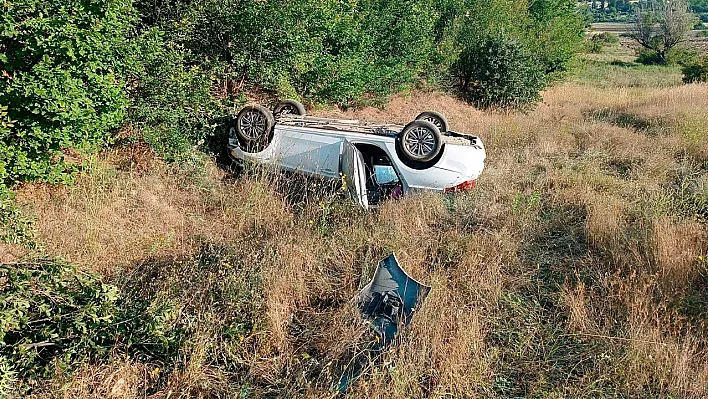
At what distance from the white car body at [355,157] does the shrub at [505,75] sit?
8.32 metres

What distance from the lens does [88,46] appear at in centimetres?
511

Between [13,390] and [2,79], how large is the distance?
3557mm

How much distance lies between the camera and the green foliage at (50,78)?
4.82 m

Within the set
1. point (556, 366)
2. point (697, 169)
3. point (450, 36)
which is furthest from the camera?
point (450, 36)

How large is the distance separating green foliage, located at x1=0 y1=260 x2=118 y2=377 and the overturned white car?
321 cm

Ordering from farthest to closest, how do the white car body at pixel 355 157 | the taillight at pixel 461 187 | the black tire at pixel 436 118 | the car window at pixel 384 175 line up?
the black tire at pixel 436 118
the car window at pixel 384 175
the taillight at pixel 461 187
the white car body at pixel 355 157

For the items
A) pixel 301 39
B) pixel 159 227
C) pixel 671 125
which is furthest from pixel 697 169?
pixel 159 227

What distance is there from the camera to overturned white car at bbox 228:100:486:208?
242 inches

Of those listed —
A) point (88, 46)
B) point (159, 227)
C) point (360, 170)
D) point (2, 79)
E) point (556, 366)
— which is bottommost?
point (556, 366)

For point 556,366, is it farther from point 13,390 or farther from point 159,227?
point 159,227

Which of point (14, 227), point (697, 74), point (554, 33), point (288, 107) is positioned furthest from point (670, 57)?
point (14, 227)

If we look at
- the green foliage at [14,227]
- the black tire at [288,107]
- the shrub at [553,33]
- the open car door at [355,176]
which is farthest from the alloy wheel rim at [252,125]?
the shrub at [553,33]

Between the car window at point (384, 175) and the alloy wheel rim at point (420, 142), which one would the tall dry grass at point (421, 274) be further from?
the car window at point (384, 175)

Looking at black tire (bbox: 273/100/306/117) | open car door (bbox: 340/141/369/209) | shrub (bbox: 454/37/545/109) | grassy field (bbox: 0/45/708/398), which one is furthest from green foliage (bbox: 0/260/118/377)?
shrub (bbox: 454/37/545/109)
